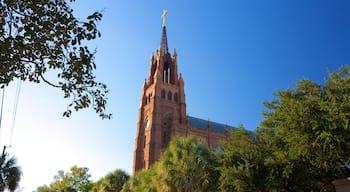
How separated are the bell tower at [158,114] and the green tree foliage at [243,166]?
42.3 m

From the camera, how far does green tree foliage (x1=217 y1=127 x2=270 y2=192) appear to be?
2045 centimetres

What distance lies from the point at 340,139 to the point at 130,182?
55.5 feet

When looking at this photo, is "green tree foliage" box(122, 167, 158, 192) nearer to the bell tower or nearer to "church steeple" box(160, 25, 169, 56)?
the bell tower

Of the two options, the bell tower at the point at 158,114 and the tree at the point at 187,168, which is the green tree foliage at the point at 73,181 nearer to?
the bell tower at the point at 158,114

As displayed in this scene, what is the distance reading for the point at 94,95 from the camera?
855cm

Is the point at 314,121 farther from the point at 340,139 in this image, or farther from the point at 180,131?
the point at 180,131

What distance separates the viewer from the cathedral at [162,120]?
69.0m

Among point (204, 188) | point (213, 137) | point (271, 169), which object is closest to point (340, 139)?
point (271, 169)

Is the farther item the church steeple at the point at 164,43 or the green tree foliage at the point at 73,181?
the church steeple at the point at 164,43

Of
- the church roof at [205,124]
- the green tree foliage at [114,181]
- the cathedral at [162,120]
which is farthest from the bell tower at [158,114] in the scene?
the green tree foliage at [114,181]

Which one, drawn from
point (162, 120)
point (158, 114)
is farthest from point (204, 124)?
point (158, 114)

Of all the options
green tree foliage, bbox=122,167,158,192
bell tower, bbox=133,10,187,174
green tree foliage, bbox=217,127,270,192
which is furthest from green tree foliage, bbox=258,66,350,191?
bell tower, bbox=133,10,187,174

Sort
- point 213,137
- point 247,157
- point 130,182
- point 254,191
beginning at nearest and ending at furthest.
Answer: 1. point 254,191
2. point 247,157
3. point 130,182
4. point 213,137

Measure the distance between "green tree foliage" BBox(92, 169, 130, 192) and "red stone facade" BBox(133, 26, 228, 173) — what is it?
104 ft
